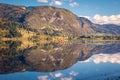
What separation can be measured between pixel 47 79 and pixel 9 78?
825 cm

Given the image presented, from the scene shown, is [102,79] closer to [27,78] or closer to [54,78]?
[54,78]

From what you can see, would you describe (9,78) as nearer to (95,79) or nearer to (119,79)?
(95,79)

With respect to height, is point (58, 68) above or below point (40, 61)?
above

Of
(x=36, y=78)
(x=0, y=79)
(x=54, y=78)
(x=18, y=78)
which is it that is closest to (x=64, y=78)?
(x=54, y=78)

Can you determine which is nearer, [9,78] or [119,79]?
[119,79]

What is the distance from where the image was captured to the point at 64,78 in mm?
48812

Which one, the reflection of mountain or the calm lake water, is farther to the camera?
the reflection of mountain

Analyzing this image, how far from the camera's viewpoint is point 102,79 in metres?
45.8

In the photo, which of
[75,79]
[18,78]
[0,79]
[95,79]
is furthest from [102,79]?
[0,79]

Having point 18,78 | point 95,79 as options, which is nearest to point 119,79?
point 95,79

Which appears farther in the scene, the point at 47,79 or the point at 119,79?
the point at 47,79

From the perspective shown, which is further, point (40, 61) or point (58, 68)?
point (40, 61)

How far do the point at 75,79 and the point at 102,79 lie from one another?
525 cm

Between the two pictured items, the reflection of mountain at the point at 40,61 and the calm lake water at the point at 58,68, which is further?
the reflection of mountain at the point at 40,61
